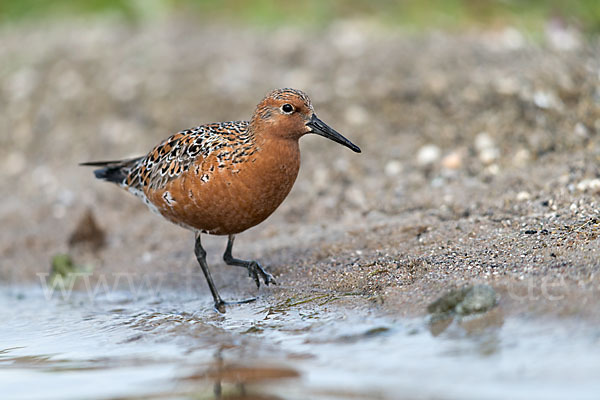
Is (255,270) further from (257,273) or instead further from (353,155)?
(353,155)

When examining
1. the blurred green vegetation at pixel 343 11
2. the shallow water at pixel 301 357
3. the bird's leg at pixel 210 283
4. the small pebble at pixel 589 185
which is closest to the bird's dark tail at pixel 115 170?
the bird's leg at pixel 210 283

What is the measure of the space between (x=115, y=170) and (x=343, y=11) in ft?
19.5

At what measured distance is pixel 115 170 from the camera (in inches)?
297

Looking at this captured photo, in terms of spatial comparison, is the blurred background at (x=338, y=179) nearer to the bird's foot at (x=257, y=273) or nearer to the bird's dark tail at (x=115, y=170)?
the bird's foot at (x=257, y=273)

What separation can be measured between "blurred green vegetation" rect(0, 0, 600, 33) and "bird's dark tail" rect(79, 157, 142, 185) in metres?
5.25

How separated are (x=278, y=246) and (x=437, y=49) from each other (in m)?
4.30

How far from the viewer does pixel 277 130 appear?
6109 millimetres

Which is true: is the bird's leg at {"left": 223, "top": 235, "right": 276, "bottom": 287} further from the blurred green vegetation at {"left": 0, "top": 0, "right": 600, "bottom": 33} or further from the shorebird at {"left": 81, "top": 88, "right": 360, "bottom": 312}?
the blurred green vegetation at {"left": 0, "top": 0, "right": 600, "bottom": 33}

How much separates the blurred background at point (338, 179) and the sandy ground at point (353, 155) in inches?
1.1

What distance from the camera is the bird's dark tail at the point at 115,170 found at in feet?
24.2

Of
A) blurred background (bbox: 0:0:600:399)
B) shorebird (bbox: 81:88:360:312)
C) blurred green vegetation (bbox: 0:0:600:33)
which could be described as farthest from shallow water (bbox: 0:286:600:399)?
blurred green vegetation (bbox: 0:0:600:33)

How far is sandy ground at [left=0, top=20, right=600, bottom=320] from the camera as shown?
568 centimetres

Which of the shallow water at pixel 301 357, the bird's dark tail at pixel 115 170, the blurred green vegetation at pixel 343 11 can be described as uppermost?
the blurred green vegetation at pixel 343 11

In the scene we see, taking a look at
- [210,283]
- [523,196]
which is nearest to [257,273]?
[210,283]
